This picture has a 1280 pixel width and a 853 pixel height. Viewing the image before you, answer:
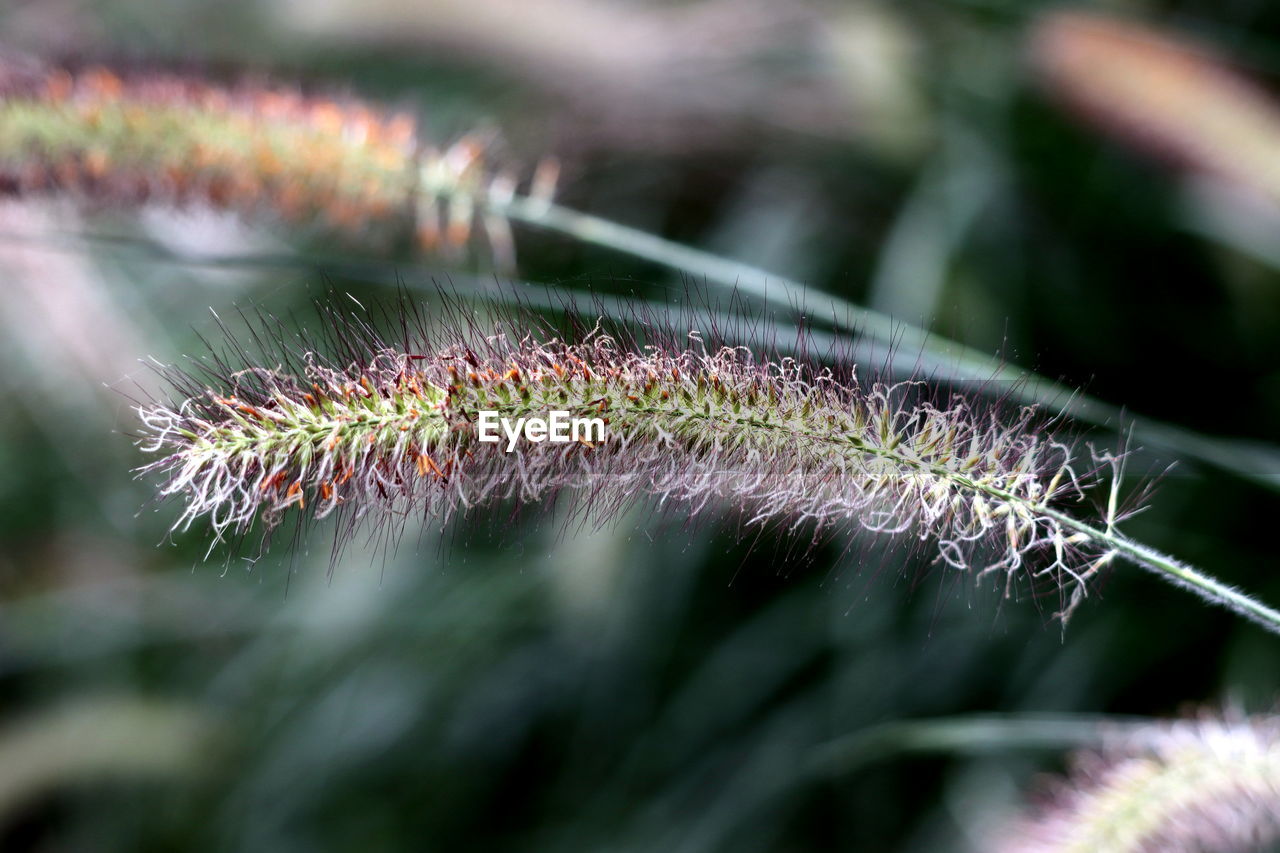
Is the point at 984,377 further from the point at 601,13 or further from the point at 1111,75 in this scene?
the point at 601,13

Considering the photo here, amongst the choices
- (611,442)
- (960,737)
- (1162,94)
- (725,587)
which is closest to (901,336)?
(611,442)

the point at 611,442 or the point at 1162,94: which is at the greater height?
the point at 1162,94

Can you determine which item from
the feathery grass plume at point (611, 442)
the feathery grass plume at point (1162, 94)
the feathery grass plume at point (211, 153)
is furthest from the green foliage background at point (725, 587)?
the feathery grass plume at point (611, 442)

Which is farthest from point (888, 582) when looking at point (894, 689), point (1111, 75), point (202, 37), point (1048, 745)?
point (202, 37)

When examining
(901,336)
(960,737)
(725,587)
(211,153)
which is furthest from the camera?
(725,587)

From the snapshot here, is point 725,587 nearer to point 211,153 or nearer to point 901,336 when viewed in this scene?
point 901,336

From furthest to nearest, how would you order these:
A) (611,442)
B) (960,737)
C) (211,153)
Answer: (960,737), (211,153), (611,442)
